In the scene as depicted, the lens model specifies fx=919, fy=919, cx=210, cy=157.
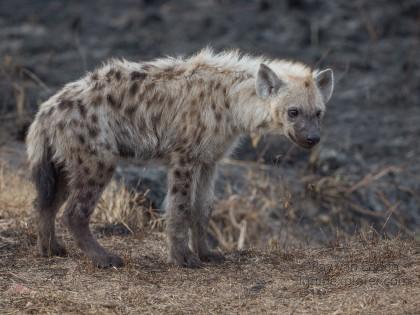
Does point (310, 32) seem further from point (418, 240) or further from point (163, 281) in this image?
point (163, 281)

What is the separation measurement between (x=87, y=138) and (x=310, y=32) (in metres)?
5.51

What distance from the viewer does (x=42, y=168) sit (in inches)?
197

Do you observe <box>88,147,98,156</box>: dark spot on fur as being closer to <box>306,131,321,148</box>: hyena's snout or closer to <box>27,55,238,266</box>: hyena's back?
<box>27,55,238,266</box>: hyena's back

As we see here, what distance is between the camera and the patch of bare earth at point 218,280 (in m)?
4.18

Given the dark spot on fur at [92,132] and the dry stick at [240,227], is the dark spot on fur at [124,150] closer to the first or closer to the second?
the dark spot on fur at [92,132]

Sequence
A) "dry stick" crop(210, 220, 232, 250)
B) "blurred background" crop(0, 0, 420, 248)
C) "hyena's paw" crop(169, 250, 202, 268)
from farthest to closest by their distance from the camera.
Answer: "blurred background" crop(0, 0, 420, 248)
"dry stick" crop(210, 220, 232, 250)
"hyena's paw" crop(169, 250, 202, 268)

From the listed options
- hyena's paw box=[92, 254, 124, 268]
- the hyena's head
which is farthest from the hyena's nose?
hyena's paw box=[92, 254, 124, 268]

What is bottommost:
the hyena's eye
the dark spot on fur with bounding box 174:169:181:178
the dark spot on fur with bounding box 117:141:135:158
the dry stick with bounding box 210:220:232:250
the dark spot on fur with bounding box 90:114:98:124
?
the dry stick with bounding box 210:220:232:250

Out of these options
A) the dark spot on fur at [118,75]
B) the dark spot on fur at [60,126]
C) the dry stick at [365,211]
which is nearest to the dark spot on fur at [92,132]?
the dark spot on fur at [60,126]

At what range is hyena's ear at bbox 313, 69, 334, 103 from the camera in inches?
207

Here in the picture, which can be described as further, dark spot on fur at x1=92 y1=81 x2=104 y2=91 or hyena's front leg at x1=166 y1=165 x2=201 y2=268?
dark spot on fur at x1=92 y1=81 x2=104 y2=91

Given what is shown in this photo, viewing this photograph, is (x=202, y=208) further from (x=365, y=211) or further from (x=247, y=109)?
(x=365, y=211)

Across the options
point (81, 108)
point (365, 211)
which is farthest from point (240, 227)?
point (81, 108)

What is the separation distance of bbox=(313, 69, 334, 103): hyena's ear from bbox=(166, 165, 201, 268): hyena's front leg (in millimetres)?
899
